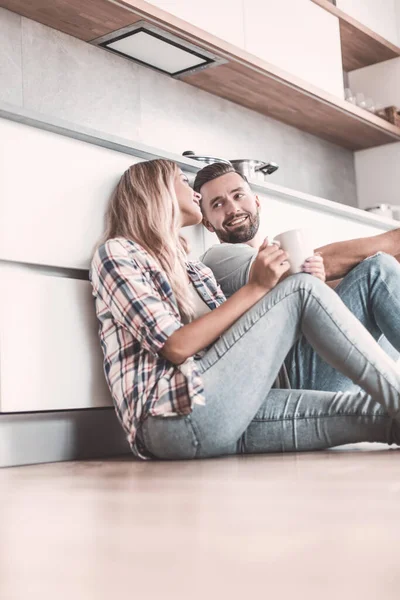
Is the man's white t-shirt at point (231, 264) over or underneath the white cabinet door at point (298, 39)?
underneath

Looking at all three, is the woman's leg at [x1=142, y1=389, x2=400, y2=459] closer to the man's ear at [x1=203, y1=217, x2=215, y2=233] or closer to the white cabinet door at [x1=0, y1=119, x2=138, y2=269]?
the white cabinet door at [x1=0, y1=119, x2=138, y2=269]

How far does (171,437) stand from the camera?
1.85 metres

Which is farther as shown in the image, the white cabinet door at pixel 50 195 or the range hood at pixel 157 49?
the range hood at pixel 157 49

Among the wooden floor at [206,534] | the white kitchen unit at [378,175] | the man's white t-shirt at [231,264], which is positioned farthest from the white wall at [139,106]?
the wooden floor at [206,534]

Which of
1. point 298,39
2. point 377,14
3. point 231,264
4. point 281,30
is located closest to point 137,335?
point 231,264

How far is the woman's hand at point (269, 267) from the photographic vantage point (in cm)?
189

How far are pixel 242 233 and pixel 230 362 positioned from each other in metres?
0.79

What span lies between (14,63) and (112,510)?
7.08 ft

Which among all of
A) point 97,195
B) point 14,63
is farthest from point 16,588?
point 14,63

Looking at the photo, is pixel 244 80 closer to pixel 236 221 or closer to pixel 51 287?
pixel 236 221

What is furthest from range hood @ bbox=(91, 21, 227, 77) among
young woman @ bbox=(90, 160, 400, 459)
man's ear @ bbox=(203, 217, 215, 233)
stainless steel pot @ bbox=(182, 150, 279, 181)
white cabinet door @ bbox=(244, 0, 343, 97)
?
young woman @ bbox=(90, 160, 400, 459)

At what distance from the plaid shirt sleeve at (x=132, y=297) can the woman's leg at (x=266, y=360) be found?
12 cm

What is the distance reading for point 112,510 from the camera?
116 cm

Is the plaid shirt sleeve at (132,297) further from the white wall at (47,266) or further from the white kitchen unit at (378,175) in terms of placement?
the white kitchen unit at (378,175)
